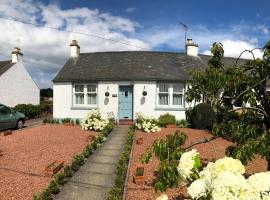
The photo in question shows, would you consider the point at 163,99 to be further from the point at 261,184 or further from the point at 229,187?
the point at 229,187

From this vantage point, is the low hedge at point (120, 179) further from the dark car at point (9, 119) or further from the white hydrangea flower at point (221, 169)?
the dark car at point (9, 119)

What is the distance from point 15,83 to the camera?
99.7 ft

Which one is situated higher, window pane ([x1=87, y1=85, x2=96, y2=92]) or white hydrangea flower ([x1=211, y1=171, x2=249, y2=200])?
window pane ([x1=87, y1=85, x2=96, y2=92])

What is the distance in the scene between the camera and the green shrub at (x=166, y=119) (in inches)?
838

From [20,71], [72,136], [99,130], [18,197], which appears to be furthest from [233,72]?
[20,71]

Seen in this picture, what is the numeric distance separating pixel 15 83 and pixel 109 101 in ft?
39.5

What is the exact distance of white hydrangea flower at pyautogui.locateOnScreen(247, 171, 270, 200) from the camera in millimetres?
2043

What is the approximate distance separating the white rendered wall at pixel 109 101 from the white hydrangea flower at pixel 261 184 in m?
20.6

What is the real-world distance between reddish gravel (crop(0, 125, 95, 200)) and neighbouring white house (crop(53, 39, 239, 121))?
15.4 ft

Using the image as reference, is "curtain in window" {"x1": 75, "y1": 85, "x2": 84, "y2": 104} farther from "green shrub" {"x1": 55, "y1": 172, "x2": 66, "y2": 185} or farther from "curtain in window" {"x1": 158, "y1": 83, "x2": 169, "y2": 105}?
"green shrub" {"x1": 55, "y1": 172, "x2": 66, "y2": 185}

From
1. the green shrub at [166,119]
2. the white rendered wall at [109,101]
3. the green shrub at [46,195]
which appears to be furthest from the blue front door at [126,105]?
the green shrub at [46,195]

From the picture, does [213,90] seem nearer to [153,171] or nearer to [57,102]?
[153,171]

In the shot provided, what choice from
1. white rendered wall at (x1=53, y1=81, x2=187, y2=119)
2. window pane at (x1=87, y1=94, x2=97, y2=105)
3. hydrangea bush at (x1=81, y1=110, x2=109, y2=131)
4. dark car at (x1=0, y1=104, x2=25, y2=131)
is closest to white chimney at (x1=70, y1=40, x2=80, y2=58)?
white rendered wall at (x1=53, y1=81, x2=187, y2=119)

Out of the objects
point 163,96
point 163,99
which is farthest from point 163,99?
point 163,96
